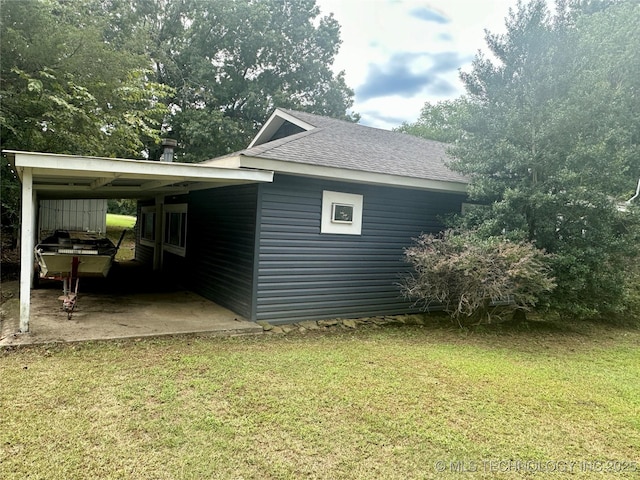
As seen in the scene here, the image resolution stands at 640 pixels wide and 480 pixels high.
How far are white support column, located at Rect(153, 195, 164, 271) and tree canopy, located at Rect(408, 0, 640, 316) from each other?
8.30 m

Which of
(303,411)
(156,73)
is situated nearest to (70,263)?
(303,411)

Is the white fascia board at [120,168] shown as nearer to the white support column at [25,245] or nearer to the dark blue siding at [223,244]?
the white support column at [25,245]

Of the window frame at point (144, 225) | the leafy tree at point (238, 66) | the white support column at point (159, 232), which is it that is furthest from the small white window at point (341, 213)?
the leafy tree at point (238, 66)

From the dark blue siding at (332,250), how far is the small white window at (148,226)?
276 inches

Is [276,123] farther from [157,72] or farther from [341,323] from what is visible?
[157,72]

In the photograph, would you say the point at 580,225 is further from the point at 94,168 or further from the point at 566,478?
the point at 94,168

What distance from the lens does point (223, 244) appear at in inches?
292

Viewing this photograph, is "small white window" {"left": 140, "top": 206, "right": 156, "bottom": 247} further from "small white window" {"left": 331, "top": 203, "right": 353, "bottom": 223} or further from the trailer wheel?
"small white window" {"left": 331, "top": 203, "right": 353, "bottom": 223}

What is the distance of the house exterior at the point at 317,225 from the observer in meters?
6.32

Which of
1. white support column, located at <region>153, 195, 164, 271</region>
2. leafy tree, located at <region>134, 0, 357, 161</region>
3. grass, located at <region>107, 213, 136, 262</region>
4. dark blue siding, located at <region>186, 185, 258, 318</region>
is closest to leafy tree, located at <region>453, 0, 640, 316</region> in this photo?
dark blue siding, located at <region>186, 185, 258, 318</region>

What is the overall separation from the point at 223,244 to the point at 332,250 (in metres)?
2.08

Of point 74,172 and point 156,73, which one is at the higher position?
point 156,73

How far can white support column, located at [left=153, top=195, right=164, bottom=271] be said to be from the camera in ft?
37.3

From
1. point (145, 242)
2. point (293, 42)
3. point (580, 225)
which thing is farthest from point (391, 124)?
point (580, 225)
